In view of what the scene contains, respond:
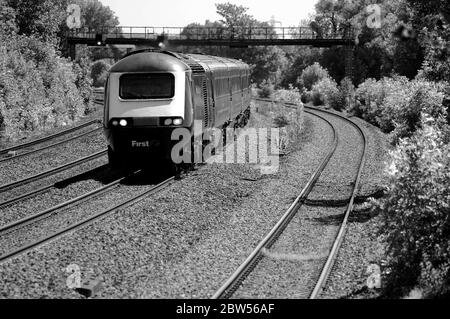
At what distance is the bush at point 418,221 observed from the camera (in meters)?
9.20

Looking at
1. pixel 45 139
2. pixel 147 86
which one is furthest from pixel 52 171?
pixel 45 139

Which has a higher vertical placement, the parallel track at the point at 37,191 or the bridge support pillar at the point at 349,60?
the bridge support pillar at the point at 349,60

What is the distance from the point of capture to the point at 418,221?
374 inches

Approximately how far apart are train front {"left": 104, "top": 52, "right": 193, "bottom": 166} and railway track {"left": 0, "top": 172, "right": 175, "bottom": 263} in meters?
0.86

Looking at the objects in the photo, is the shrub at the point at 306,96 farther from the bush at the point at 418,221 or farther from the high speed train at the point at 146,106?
the bush at the point at 418,221

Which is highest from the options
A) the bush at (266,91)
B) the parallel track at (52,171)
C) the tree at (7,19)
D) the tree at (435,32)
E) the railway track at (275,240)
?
the tree at (7,19)

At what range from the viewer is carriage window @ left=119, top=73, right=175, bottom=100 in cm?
1577

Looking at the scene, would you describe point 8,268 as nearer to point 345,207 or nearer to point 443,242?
point 443,242

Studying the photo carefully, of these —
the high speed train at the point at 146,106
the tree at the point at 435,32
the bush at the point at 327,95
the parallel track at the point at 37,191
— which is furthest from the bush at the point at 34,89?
the bush at the point at 327,95

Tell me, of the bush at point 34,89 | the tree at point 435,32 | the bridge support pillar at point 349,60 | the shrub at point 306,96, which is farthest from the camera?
the bridge support pillar at point 349,60

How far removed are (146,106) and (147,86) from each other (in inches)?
20.7

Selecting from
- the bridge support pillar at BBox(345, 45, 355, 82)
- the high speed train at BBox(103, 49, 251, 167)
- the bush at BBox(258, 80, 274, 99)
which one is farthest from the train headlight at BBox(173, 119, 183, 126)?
the bush at BBox(258, 80, 274, 99)

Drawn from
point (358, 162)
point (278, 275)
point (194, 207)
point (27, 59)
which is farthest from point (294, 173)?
point (27, 59)

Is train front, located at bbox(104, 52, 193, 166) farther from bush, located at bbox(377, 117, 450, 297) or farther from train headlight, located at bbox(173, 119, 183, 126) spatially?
bush, located at bbox(377, 117, 450, 297)
